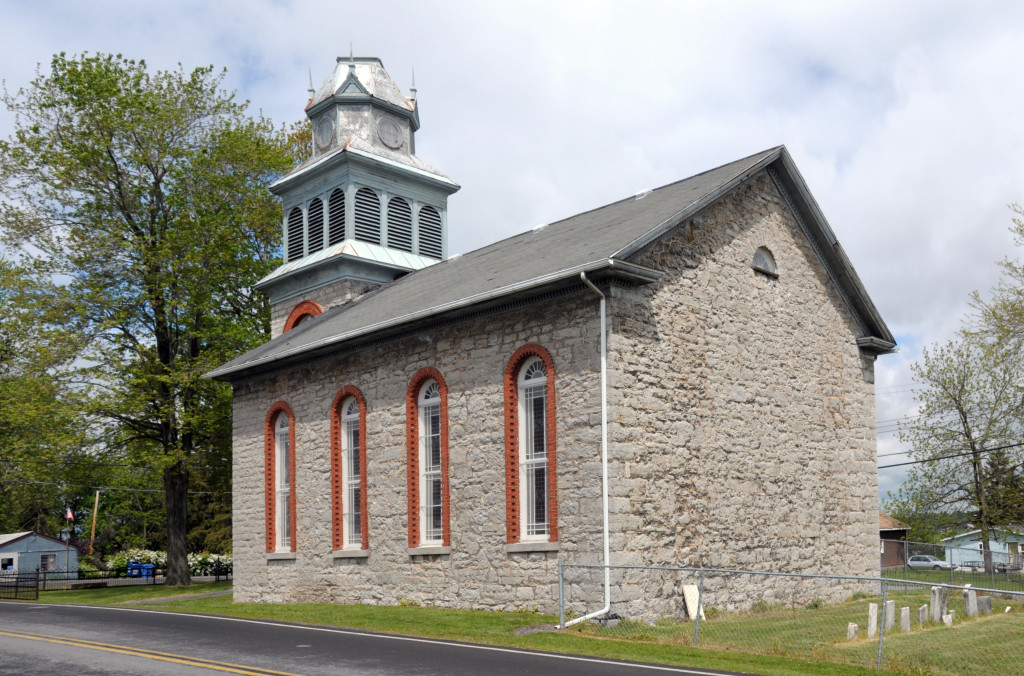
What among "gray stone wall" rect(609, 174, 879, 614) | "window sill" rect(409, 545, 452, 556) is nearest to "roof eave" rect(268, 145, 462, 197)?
"gray stone wall" rect(609, 174, 879, 614)

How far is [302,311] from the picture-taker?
97.7ft

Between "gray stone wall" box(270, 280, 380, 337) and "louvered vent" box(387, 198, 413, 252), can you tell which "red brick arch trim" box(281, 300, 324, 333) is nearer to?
"gray stone wall" box(270, 280, 380, 337)

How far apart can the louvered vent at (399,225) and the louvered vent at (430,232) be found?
21.3 inches

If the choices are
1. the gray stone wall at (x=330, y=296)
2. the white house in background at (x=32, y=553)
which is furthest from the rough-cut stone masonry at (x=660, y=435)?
the white house in background at (x=32, y=553)

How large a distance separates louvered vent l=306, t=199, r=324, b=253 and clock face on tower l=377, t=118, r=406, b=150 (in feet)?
9.91

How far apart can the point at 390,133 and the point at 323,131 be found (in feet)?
7.47

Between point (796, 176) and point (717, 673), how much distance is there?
1303cm

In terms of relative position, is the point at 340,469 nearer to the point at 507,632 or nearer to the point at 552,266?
the point at 552,266

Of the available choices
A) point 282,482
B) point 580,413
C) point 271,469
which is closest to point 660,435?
point 580,413

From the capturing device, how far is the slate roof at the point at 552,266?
1683 centimetres

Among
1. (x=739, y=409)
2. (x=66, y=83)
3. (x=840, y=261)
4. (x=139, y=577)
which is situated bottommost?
(x=139, y=577)

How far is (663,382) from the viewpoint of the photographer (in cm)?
1708

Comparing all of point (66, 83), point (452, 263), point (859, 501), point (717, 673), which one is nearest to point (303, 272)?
point (452, 263)

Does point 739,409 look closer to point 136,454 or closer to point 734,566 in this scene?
point 734,566
